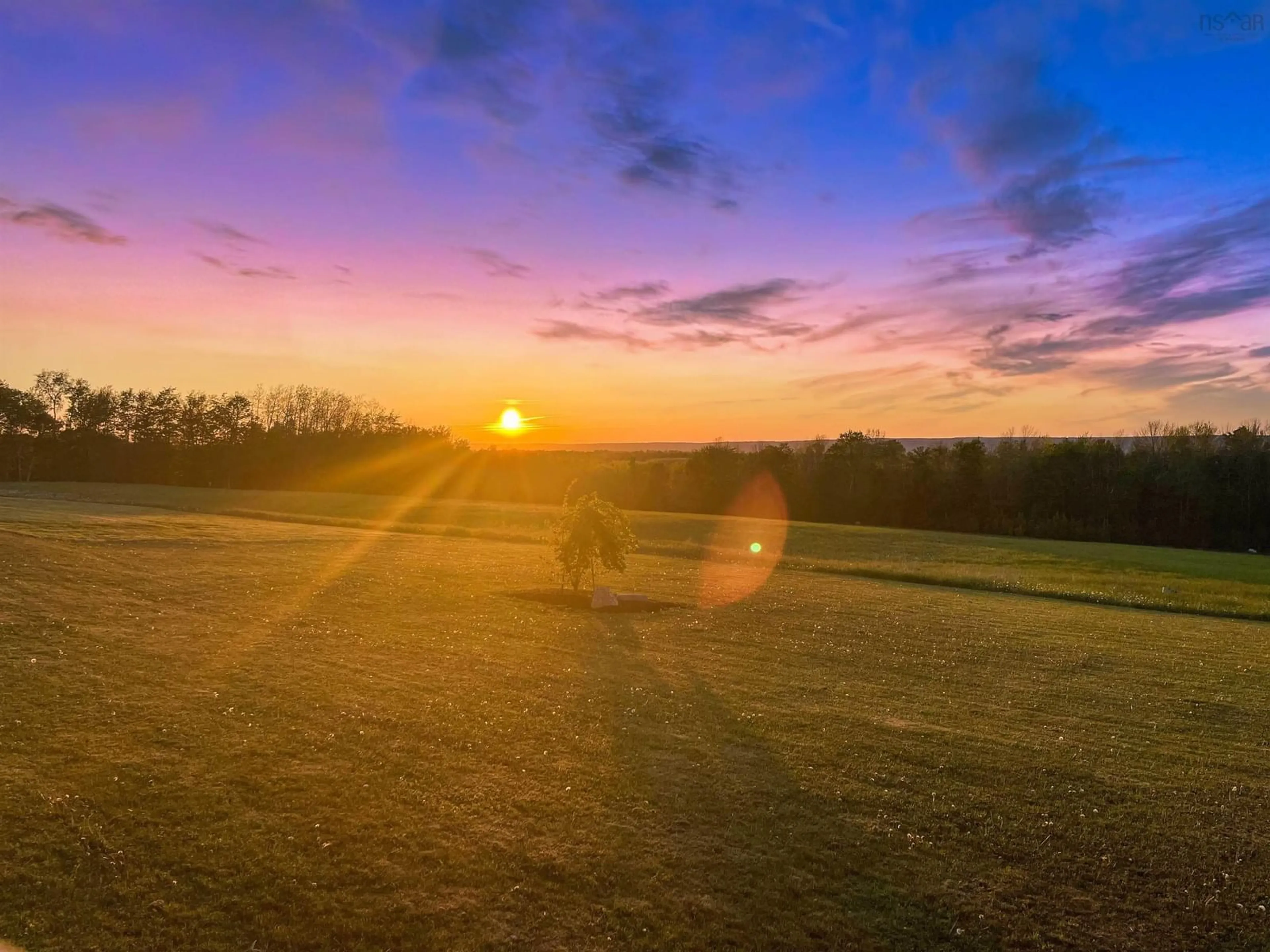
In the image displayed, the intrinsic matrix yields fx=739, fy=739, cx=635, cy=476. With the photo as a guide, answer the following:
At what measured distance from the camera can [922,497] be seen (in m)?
65.2

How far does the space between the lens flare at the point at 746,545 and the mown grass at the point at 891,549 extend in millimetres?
1050

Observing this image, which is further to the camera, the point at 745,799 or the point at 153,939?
the point at 745,799

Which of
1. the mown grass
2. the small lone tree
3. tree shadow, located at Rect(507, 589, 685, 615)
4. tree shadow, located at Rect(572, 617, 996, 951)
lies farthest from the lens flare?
tree shadow, located at Rect(572, 617, 996, 951)

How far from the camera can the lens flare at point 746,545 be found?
23828 mm

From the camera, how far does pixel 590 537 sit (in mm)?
19734

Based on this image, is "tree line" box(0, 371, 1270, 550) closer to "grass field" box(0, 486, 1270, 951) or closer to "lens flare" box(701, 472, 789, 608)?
"lens flare" box(701, 472, 789, 608)

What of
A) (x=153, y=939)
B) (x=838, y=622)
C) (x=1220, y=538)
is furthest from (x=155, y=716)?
(x=1220, y=538)

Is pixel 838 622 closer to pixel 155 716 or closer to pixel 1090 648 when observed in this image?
pixel 1090 648

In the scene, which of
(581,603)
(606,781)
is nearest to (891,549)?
(581,603)

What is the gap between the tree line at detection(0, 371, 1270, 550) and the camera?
5766 cm

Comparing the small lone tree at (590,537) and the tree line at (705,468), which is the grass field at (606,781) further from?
the tree line at (705,468)

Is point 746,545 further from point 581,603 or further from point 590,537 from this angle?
point 581,603

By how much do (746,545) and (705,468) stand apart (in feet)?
108

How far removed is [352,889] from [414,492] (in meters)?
A: 74.0
